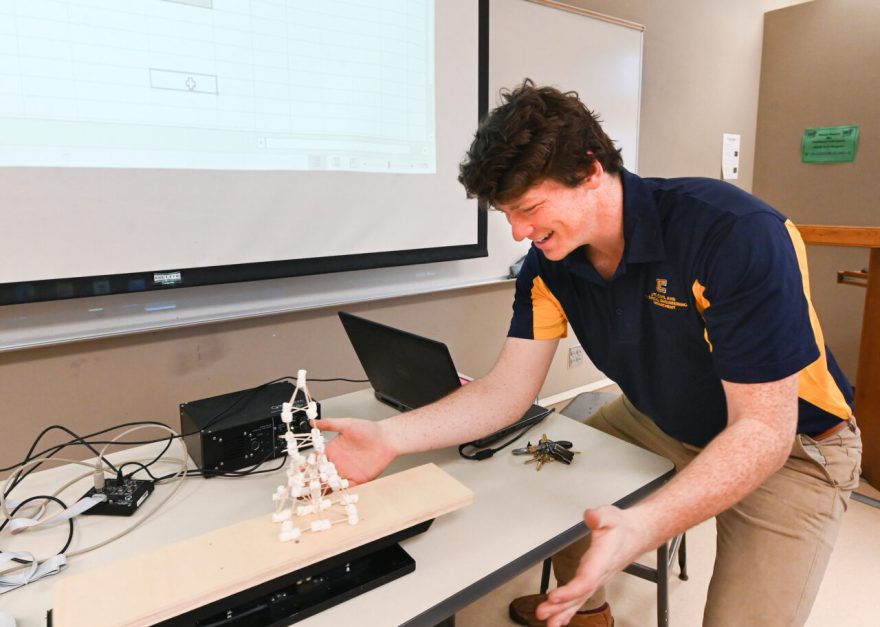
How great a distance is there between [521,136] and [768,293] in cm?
49

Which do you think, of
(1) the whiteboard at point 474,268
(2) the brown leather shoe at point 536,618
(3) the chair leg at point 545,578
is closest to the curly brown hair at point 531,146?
(1) the whiteboard at point 474,268

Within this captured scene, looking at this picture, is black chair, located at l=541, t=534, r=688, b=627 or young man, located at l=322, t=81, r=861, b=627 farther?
black chair, located at l=541, t=534, r=688, b=627

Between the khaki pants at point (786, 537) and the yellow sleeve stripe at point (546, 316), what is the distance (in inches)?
20.6

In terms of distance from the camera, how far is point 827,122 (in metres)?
3.15

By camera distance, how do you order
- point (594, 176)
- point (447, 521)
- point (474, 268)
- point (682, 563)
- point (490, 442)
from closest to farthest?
point (447, 521) < point (594, 176) < point (490, 442) < point (682, 563) < point (474, 268)

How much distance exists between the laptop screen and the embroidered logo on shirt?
1.40ft

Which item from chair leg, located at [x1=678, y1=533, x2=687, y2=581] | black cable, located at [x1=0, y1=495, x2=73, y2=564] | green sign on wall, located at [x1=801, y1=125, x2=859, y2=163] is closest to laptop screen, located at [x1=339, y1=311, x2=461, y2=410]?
black cable, located at [x1=0, y1=495, x2=73, y2=564]

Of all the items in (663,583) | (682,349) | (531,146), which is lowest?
(663,583)

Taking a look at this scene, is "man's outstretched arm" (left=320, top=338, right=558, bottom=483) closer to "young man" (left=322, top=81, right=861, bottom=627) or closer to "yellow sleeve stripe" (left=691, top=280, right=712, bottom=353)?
"young man" (left=322, top=81, right=861, bottom=627)

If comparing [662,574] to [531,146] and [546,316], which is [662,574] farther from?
[531,146]

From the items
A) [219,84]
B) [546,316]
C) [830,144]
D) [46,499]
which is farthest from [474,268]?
[830,144]

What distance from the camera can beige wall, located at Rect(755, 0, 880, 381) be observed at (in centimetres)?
301

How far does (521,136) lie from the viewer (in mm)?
1012

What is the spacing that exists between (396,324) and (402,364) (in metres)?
0.84
